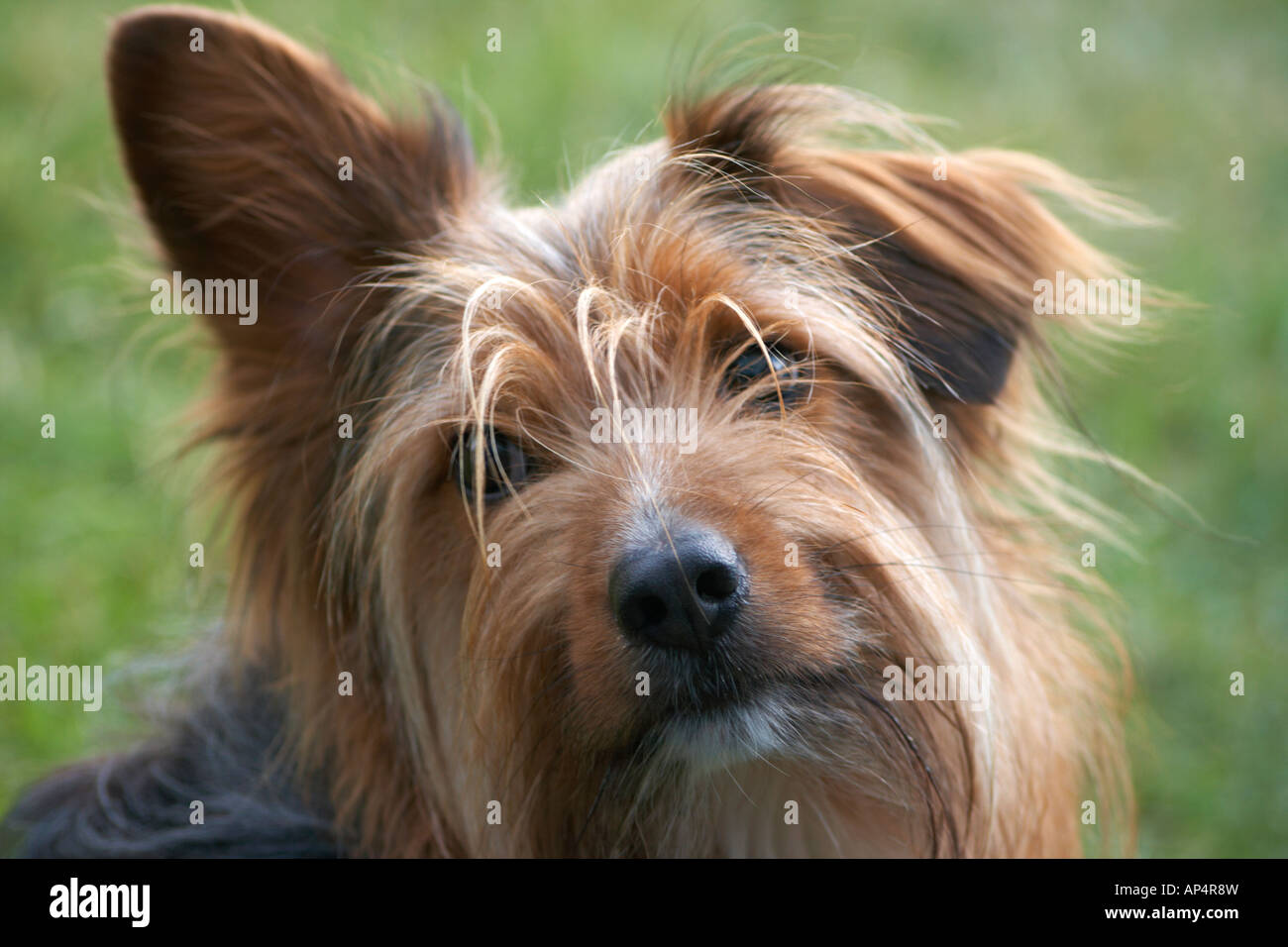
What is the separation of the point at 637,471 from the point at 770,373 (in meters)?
0.51

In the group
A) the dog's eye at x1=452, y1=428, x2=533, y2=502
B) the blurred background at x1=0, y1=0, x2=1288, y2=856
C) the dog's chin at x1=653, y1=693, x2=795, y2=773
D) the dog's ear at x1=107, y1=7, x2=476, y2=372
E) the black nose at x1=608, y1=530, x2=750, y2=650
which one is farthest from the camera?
the blurred background at x1=0, y1=0, x2=1288, y2=856

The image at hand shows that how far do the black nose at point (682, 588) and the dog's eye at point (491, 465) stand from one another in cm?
55

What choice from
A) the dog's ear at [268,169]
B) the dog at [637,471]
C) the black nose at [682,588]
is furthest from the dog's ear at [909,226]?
the black nose at [682,588]

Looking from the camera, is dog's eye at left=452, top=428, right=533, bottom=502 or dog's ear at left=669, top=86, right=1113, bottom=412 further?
dog's ear at left=669, top=86, right=1113, bottom=412

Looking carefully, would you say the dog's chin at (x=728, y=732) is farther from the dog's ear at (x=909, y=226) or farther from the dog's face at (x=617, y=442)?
the dog's ear at (x=909, y=226)

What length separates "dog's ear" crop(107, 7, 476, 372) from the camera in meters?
3.53

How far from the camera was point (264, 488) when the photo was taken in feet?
12.5

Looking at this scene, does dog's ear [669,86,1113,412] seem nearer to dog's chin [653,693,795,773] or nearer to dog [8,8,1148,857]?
dog [8,8,1148,857]

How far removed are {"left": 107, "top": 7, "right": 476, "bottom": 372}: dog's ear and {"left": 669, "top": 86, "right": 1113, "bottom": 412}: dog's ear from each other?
2.77 ft

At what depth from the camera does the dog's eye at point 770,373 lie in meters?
3.37

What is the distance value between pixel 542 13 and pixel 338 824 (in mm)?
6471

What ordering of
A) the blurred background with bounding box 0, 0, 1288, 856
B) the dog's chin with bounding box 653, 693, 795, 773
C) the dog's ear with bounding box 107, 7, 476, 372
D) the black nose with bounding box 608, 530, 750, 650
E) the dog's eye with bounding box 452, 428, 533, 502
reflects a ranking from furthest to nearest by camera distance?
the blurred background with bounding box 0, 0, 1288, 856 → the dog's ear with bounding box 107, 7, 476, 372 → the dog's eye with bounding box 452, 428, 533, 502 → the dog's chin with bounding box 653, 693, 795, 773 → the black nose with bounding box 608, 530, 750, 650

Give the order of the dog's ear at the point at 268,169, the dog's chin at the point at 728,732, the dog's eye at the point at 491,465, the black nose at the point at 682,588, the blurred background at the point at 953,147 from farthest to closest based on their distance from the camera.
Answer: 1. the blurred background at the point at 953,147
2. the dog's ear at the point at 268,169
3. the dog's eye at the point at 491,465
4. the dog's chin at the point at 728,732
5. the black nose at the point at 682,588

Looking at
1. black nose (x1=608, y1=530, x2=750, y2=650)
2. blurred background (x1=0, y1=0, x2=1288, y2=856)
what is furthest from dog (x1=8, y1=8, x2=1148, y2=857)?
blurred background (x1=0, y1=0, x2=1288, y2=856)
